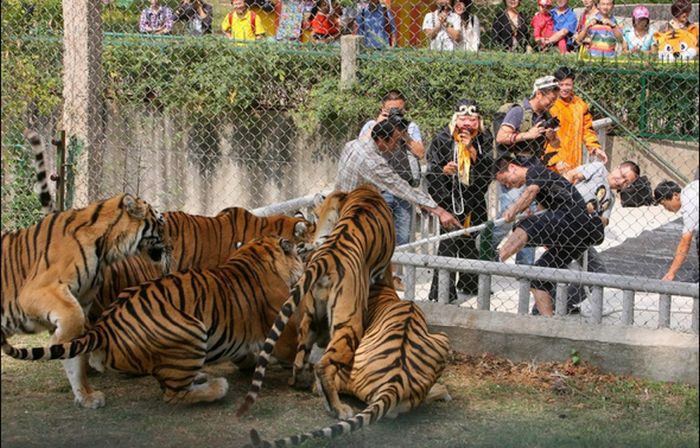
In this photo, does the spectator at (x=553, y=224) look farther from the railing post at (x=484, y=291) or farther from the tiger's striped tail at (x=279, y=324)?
the tiger's striped tail at (x=279, y=324)

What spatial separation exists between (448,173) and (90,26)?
2.54 meters

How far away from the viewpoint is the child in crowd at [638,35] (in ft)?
29.6

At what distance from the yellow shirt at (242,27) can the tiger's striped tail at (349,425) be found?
203 inches

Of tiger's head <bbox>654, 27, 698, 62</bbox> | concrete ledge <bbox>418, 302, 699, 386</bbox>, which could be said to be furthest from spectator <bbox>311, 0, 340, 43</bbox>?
concrete ledge <bbox>418, 302, 699, 386</bbox>

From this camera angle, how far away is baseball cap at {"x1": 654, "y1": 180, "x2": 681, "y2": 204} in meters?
7.41

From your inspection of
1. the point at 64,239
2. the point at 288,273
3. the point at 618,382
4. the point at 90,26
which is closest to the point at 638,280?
the point at 618,382

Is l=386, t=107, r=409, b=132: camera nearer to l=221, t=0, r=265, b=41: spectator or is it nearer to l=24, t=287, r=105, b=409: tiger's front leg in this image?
l=24, t=287, r=105, b=409: tiger's front leg

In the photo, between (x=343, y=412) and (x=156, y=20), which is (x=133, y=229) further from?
(x=156, y=20)

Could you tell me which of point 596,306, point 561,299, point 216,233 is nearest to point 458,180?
point 561,299

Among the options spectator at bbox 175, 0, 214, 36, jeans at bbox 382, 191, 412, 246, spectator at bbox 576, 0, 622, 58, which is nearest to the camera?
jeans at bbox 382, 191, 412, 246

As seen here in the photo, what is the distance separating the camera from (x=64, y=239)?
19.4 feet

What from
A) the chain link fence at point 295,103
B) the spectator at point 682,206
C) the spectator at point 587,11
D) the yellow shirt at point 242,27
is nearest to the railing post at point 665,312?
the spectator at point 682,206

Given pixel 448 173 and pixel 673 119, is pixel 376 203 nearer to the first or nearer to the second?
pixel 448 173

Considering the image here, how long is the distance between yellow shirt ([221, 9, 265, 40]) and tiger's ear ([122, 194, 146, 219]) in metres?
4.26
